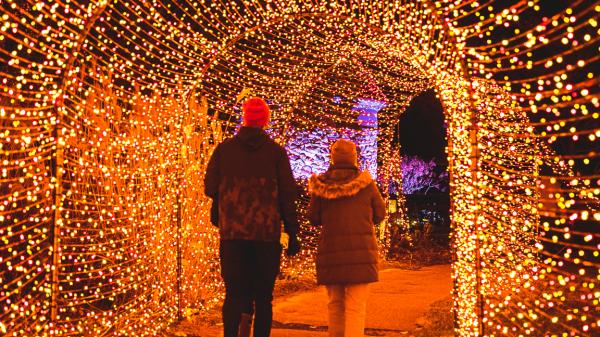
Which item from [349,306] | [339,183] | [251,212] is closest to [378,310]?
[349,306]

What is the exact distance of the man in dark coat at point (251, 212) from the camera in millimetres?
3807

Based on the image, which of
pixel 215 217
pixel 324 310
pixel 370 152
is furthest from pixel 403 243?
pixel 215 217

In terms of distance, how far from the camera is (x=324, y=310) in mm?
6918

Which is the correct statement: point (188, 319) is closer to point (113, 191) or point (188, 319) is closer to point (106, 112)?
point (113, 191)

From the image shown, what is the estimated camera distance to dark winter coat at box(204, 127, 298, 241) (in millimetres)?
3805

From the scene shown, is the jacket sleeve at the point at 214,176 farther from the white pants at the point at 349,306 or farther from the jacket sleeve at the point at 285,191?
the white pants at the point at 349,306

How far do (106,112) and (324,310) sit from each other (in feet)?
10.4

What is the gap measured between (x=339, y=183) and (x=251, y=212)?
2.55ft

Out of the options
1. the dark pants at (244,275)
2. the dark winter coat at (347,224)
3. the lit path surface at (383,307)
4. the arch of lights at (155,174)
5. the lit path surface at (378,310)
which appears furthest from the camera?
the lit path surface at (383,307)

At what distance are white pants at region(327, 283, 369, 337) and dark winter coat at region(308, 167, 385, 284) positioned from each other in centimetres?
9

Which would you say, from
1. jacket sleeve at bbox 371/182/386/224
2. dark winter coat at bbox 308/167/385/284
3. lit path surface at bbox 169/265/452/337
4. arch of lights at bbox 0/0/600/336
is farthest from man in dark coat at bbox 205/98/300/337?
lit path surface at bbox 169/265/452/337

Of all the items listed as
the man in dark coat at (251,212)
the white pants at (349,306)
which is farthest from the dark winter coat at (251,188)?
the white pants at (349,306)

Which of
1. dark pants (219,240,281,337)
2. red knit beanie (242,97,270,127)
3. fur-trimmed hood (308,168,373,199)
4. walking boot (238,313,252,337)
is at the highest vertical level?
red knit beanie (242,97,270,127)

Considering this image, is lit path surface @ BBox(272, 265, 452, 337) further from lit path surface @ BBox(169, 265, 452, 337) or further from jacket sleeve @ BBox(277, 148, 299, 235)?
jacket sleeve @ BBox(277, 148, 299, 235)
